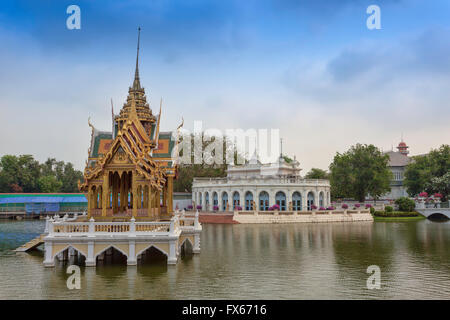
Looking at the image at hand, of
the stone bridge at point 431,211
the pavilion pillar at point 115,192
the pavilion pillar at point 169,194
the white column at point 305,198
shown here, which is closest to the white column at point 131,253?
the pavilion pillar at point 115,192

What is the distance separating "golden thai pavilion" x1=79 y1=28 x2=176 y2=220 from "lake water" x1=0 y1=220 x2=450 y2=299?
10.3 feet

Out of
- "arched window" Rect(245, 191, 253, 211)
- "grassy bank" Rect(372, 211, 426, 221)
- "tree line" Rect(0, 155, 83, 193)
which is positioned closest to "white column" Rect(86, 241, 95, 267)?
"arched window" Rect(245, 191, 253, 211)

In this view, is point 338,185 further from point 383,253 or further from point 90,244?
point 90,244

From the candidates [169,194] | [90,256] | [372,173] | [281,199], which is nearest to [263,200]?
[281,199]

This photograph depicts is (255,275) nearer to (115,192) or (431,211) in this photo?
(115,192)

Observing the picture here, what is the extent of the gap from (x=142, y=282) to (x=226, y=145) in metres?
56.7

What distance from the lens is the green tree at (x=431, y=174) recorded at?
2213 inches

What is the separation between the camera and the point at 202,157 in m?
67.2

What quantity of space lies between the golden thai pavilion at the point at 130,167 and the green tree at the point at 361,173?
3864 centimetres

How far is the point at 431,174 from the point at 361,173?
12666 mm

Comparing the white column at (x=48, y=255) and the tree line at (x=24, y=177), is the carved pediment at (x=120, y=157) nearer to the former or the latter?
the white column at (x=48, y=255)

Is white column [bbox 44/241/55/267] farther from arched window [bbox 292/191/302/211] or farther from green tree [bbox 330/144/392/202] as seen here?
green tree [bbox 330/144/392/202]
